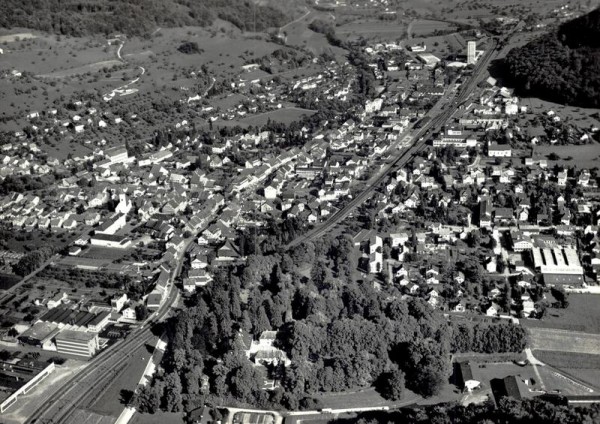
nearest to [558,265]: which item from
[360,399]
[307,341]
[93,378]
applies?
[360,399]

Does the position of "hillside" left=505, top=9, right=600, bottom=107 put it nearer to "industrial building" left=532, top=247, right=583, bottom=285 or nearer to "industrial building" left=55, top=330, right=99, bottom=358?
"industrial building" left=532, top=247, right=583, bottom=285

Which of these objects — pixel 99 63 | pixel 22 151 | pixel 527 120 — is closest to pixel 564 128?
pixel 527 120

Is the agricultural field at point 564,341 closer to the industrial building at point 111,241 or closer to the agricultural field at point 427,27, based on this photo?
the industrial building at point 111,241

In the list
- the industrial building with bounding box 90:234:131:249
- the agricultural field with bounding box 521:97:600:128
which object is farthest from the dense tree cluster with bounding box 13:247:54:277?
the agricultural field with bounding box 521:97:600:128

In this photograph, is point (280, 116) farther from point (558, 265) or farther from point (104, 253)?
point (558, 265)

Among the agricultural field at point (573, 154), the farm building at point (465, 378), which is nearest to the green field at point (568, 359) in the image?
the farm building at point (465, 378)

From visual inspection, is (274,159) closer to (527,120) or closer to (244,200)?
(244,200)
